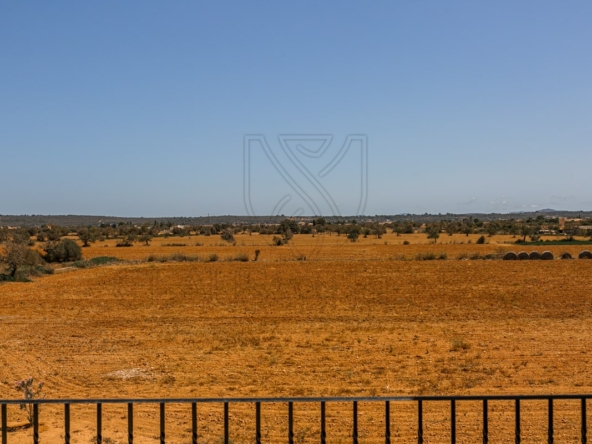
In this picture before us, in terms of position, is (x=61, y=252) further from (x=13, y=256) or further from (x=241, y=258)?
(x=241, y=258)

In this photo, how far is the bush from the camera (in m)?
44.0

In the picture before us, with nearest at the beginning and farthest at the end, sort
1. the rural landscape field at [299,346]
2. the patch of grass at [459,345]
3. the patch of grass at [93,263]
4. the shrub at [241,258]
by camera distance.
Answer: the rural landscape field at [299,346] < the patch of grass at [459,345] < the patch of grass at [93,263] < the shrub at [241,258]

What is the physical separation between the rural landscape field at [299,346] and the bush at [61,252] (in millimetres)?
14466

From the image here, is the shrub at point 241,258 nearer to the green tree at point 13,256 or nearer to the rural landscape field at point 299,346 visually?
the rural landscape field at point 299,346

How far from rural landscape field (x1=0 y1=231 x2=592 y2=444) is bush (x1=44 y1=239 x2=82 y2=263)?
14466mm

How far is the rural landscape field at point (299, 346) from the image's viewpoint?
870 centimetres

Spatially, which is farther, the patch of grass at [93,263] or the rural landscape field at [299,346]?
the patch of grass at [93,263]

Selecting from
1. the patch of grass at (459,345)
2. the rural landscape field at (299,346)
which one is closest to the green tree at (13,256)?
the rural landscape field at (299,346)

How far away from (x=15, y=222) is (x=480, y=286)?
168111 millimetres

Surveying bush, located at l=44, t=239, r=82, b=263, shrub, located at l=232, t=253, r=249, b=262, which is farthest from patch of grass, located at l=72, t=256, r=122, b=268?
shrub, located at l=232, t=253, r=249, b=262

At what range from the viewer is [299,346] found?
14.4 metres

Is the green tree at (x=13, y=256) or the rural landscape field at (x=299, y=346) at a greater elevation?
the green tree at (x=13, y=256)

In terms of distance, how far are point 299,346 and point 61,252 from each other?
34706 millimetres

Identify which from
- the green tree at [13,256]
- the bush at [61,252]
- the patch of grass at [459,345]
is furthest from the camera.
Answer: the bush at [61,252]
